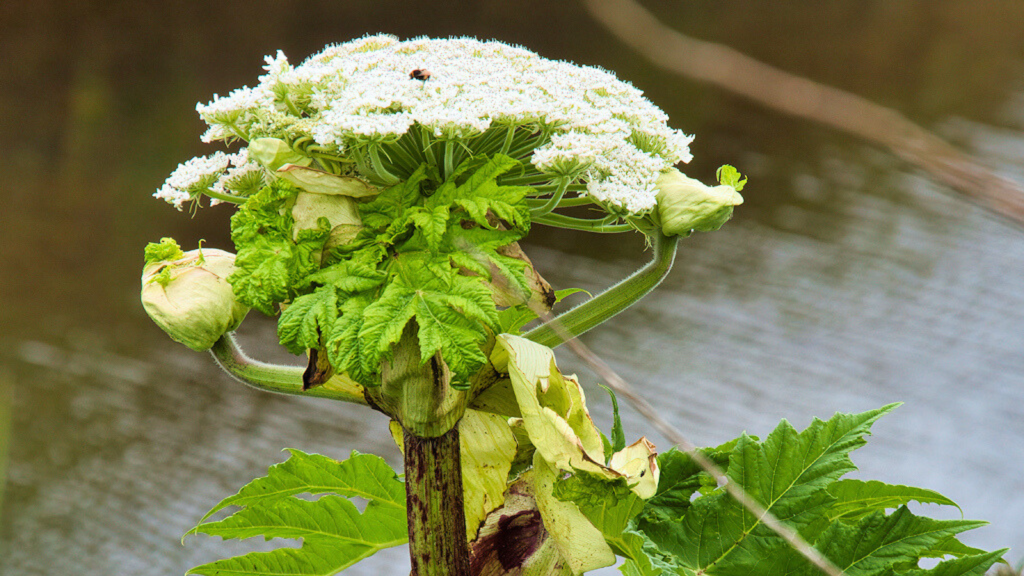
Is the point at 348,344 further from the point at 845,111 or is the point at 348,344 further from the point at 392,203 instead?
the point at 845,111

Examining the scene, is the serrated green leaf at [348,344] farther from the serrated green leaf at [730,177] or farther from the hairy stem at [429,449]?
the serrated green leaf at [730,177]

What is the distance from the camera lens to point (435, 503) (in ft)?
1.42

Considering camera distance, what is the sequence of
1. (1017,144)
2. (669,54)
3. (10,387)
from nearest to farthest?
(669,54), (10,387), (1017,144)

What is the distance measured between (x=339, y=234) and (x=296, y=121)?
59 mm

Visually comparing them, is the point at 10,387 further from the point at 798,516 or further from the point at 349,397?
the point at 798,516

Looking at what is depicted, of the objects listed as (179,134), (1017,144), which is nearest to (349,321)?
(179,134)

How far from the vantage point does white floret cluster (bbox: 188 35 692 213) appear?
37 cm

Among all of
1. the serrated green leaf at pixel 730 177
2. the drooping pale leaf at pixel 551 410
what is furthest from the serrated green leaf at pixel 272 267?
the serrated green leaf at pixel 730 177

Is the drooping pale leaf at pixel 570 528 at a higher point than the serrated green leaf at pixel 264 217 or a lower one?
lower

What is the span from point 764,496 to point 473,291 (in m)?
0.20

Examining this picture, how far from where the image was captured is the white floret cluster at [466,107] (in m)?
0.37

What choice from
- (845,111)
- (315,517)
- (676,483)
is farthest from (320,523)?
(845,111)

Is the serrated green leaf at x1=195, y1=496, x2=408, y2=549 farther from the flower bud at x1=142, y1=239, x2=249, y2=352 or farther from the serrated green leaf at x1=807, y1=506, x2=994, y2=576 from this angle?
the serrated green leaf at x1=807, y1=506, x2=994, y2=576

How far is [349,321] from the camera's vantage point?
1.26ft
